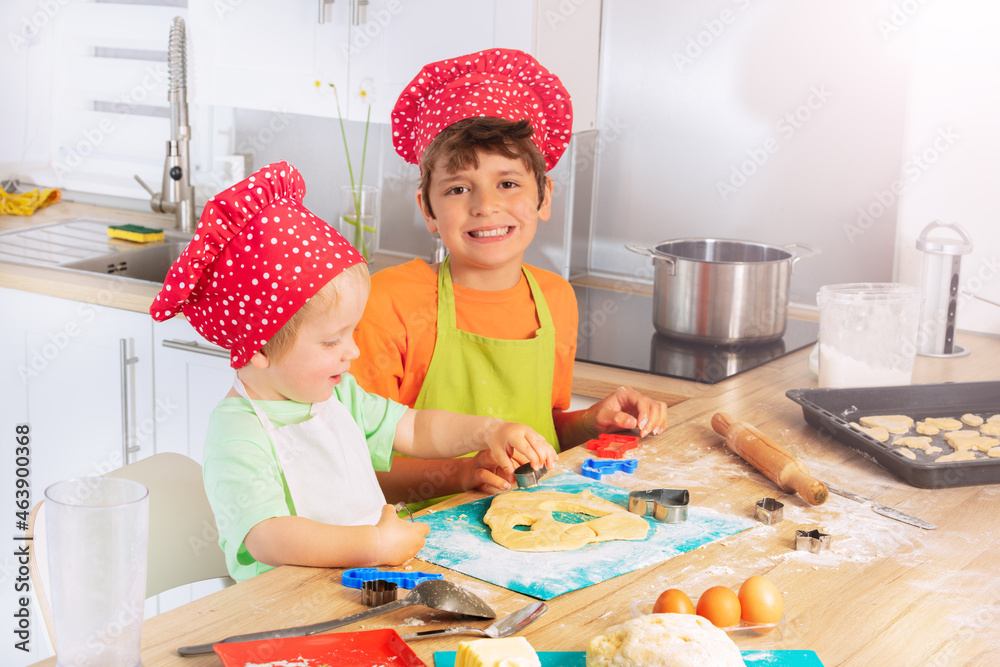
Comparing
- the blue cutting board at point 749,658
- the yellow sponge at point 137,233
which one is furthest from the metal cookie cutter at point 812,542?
the yellow sponge at point 137,233

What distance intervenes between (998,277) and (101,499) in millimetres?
1893

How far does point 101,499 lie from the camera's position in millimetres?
728

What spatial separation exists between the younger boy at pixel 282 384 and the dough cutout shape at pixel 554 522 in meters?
0.06

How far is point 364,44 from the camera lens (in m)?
2.26

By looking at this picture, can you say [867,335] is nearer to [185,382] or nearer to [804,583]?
[804,583]

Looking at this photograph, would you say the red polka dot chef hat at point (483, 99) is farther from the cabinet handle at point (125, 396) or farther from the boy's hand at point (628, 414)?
the cabinet handle at point (125, 396)

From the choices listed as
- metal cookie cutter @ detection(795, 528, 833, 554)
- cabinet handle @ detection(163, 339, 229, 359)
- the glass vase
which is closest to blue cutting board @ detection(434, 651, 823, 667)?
metal cookie cutter @ detection(795, 528, 833, 554)

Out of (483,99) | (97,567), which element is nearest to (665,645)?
(97,567)

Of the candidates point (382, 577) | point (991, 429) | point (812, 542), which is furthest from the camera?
point (991, 429)

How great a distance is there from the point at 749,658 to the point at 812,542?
A: 26cm

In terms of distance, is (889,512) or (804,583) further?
(889,512)

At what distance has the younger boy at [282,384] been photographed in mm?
981

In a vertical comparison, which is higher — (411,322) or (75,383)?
(411,322)

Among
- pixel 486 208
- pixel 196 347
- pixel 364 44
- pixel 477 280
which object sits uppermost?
pixel 364 44
